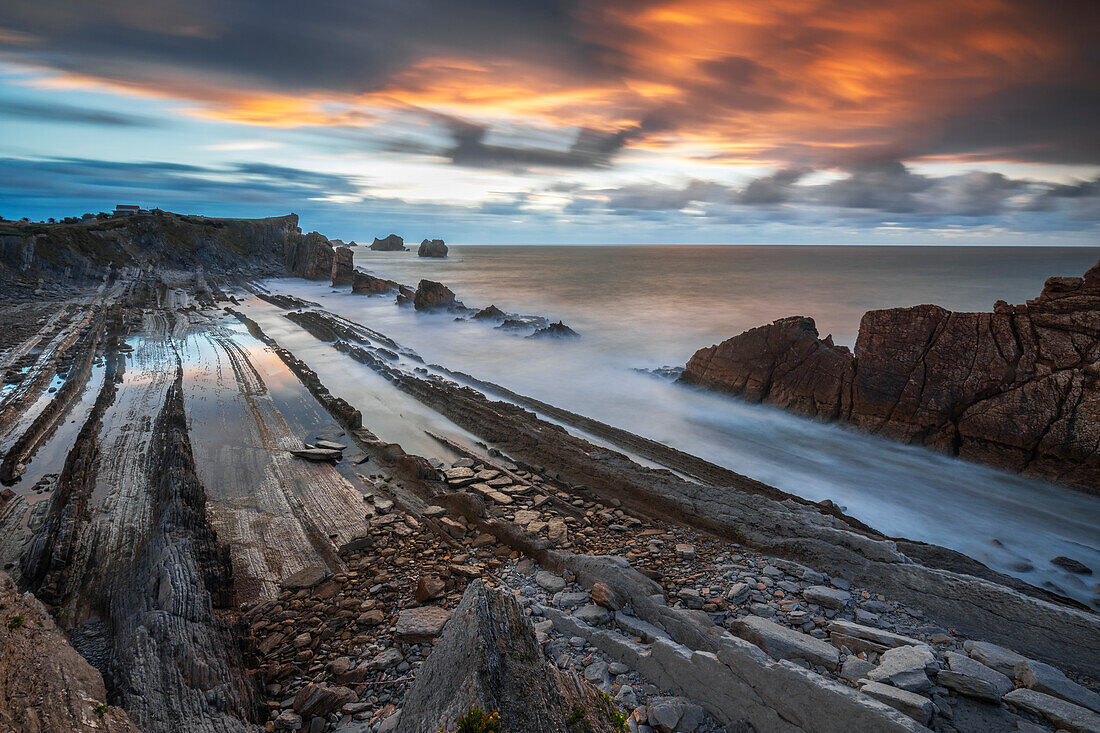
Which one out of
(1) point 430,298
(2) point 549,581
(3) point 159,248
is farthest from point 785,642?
(3) point 159,248

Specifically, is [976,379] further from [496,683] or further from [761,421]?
[496,683]

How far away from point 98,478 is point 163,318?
83.3 feet

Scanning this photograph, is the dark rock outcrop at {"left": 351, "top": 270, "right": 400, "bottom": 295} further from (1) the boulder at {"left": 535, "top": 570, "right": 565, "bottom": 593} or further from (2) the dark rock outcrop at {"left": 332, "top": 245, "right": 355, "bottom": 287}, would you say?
(1) the boulder at {"left": 535, "top": 570, "right": 565, "bottom": 593}

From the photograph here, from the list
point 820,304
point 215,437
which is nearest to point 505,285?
point 820,304

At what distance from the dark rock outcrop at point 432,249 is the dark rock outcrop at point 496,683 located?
172497 millimetres

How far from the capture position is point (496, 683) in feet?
12.9

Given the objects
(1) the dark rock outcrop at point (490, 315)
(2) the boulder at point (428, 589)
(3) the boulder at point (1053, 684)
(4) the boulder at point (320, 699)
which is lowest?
→ (4) the boulder at point (320, 699)

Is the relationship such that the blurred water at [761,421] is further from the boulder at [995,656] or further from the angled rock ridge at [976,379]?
the boulder at [995,656]

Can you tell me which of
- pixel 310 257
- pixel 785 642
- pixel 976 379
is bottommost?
pixel 785 642

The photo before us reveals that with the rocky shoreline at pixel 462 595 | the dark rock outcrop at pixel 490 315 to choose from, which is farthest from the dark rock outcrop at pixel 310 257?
A: the rocky shoreline at pixel 462 595

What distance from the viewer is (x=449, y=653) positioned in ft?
14.5

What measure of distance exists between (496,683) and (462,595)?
2826mm

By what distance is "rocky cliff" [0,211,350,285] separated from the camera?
44.2m

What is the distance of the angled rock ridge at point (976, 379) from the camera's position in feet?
40.5
